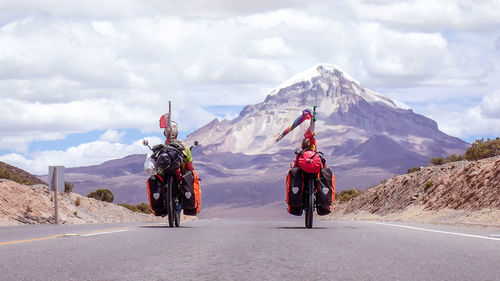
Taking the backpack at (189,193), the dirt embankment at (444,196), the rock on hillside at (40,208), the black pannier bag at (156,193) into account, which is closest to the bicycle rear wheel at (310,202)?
the backpack at (189,193)

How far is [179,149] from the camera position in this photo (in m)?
16.8

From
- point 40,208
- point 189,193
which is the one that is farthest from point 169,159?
point 40,208

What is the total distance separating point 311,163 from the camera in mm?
16609

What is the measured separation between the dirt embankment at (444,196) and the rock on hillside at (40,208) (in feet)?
56.5

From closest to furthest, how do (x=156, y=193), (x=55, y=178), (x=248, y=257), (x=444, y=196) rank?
(x=248, y=257) → (x=156, y=193) → (x=55, y=178) → (x=444, y=196)

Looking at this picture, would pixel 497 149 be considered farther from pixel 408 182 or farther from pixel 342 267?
pixel 342 267

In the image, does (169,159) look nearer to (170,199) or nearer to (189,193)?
(170,199)

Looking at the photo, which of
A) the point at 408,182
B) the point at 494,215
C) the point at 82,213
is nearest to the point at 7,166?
the point at 82,213

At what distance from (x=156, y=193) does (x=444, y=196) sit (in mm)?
24346

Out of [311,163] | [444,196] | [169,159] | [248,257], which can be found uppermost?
[169,159]

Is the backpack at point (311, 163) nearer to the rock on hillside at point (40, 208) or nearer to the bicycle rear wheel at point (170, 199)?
the bicycle rear wheel at point (170, 199)

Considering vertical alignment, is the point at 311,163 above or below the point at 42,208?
above

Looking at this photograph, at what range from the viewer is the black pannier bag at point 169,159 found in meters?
16.3

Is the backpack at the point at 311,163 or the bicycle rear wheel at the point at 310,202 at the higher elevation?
the backpack at the point at 311,163
